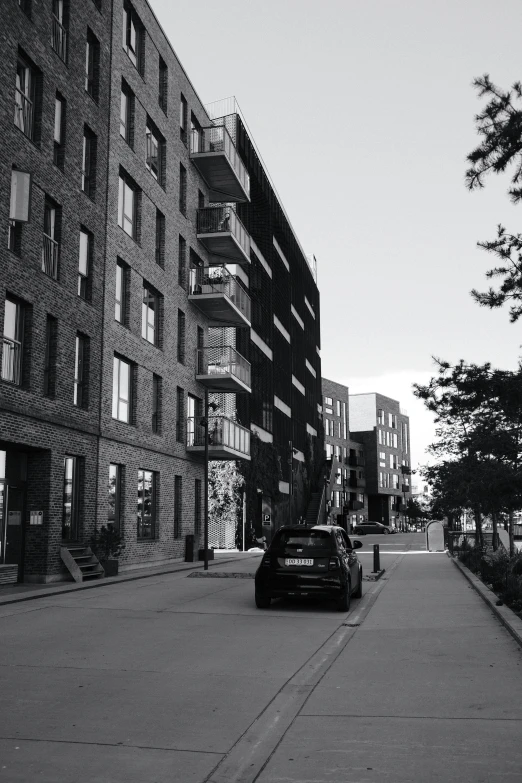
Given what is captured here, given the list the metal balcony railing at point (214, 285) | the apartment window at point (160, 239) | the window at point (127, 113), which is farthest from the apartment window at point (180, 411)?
the window at point (127, 113)

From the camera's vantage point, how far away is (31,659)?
30.1ft

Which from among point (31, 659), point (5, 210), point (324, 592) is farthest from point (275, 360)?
point (31, 659)

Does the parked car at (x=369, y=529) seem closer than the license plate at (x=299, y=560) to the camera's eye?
No

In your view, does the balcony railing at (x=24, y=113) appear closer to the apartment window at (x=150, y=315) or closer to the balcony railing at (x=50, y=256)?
the balcony railing at (x=50, y=256)

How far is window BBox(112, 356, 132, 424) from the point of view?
2462 centimetres

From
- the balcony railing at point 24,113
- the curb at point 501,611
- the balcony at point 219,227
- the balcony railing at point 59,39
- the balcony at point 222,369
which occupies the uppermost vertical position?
the balcony railing at point 59,39

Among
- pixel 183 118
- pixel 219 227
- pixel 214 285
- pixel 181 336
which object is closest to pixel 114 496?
pixel 181 336

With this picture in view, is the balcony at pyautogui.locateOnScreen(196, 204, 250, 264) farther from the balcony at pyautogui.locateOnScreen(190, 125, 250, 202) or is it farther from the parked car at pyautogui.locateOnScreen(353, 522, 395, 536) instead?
the parked car at pyautogui.locateOnScreen(353, 522, 395, 536)

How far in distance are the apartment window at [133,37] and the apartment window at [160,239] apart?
4.73 metres

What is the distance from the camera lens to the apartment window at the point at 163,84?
98.5 feet

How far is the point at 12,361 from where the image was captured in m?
18.5

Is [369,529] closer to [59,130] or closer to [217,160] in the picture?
[217,160]

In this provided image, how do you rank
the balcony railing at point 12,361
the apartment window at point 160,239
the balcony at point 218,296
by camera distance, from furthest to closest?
the balcony at point 218,296 < the apartment window at point 160,239 < the balcony railing at point 12,361

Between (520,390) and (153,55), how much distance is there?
20.8 meters
